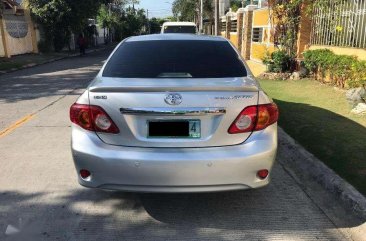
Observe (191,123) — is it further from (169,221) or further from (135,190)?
(169,221)

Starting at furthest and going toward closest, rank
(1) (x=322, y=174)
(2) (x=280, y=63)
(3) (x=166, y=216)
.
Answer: (2) (x=280, y=63), (1) (x=322, y=174), (3) (x=166, y=216)

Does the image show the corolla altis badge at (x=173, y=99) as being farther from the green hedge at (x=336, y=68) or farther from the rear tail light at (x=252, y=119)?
the green hedge at (x=336, y=68)

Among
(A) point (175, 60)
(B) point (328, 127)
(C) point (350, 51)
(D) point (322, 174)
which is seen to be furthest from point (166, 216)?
(C) point (350, 51)

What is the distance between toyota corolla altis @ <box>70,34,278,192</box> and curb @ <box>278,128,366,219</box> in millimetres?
934

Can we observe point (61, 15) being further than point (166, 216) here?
Yes

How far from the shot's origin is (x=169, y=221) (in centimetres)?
371

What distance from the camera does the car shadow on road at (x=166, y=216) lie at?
3482 millimetres

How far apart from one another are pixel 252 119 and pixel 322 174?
5.04ft

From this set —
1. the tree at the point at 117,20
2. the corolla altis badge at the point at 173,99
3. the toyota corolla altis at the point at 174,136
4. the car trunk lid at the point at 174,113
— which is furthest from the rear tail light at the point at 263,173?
the tree at the point at 117,20

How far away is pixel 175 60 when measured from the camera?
4.16 metres

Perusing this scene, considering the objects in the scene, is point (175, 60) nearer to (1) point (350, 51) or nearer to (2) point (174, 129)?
(2) point (174, 129)

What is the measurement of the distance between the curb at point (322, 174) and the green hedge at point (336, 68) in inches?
139

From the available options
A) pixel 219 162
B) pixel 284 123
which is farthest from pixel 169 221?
pixel 284 123

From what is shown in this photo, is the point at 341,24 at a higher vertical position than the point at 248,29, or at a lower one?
higher
